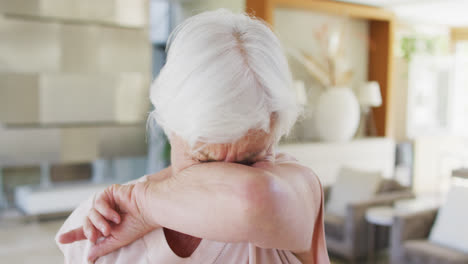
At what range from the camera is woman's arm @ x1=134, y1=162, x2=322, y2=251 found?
0.41 metres

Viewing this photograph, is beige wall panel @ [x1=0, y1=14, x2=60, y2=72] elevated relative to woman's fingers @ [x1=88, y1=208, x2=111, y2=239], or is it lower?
elevated

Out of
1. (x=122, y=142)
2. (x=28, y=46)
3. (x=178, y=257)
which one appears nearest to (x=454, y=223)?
(x=178, y=257)

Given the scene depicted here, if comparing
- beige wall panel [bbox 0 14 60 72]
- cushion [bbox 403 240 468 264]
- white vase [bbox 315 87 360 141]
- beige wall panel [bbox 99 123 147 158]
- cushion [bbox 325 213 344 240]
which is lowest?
cushion [bbox 325 213 344 240]

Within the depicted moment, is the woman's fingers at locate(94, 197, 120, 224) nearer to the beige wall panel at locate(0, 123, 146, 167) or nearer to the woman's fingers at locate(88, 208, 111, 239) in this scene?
the woman's fingers at locate(88, 208, 111, 239)

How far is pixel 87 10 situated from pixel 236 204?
19.0ft

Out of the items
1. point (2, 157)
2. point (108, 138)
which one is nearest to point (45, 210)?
point (2, 157)

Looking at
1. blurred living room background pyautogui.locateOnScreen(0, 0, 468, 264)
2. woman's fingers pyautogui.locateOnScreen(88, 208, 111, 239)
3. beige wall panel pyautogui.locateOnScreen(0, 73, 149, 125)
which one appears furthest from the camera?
beige wall panel pyautogui.locateOnScreen(0, 73, 149, 125)

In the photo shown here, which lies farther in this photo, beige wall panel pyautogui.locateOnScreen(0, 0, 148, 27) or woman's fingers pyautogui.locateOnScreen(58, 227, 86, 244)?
beige wall panel pyautogui.locateOnScreen(0, 0, 148, 27)

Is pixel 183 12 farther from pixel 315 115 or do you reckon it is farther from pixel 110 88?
pixel 315 115

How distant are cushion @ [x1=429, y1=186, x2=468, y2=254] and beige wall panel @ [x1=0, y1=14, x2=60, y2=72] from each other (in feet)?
15.1

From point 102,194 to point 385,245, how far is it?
437cm

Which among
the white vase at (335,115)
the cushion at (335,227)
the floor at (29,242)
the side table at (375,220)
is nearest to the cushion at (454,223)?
the side table at (375,220)

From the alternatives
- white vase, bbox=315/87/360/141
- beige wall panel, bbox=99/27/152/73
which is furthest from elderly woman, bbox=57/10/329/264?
white vase, bbox=315/87/360/141

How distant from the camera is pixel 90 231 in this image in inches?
20.5
